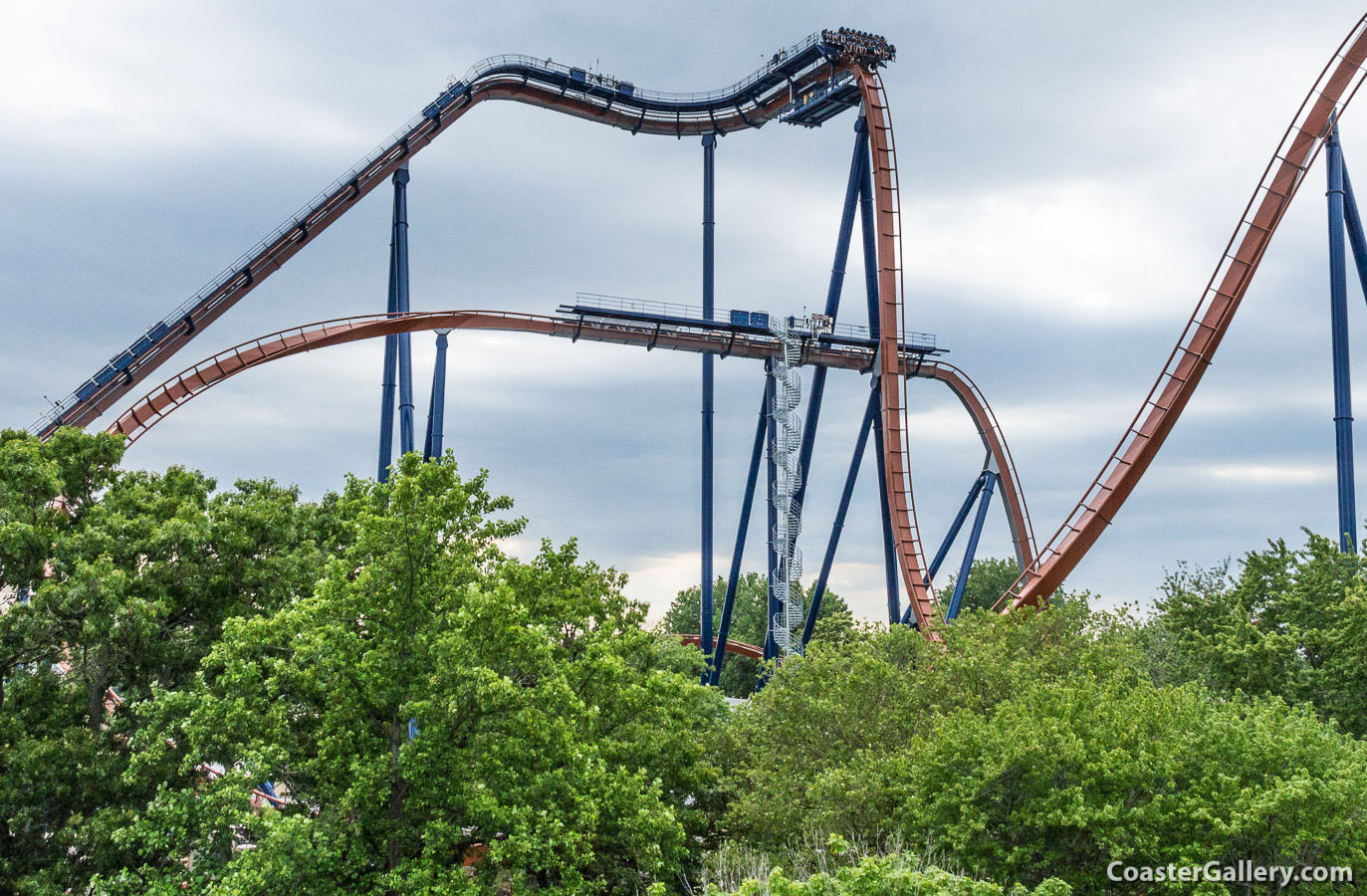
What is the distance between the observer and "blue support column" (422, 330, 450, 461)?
78.8 feet

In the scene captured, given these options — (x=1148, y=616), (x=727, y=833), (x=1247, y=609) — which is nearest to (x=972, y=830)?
(x=727, y=833)

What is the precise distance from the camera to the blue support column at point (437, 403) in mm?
24031

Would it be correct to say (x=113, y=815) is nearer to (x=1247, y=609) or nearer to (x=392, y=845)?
(x=392, y=845)

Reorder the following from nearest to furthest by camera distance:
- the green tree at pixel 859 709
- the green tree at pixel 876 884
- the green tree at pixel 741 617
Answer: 1. the green tree at pixel 876 884
2. the green tree at pixel 859 709
3. the green tree at pixel 741 617

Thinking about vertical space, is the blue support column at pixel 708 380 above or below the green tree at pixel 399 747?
above

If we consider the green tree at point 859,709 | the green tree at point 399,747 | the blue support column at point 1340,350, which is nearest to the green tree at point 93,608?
the green tree at point 399,747

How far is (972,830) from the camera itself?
1276 cm

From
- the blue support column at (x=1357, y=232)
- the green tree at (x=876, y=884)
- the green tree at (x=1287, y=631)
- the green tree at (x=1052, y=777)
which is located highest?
the blue support column at (x=1357, y=232)

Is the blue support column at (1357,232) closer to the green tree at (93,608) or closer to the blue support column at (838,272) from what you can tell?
the blue support column at (838,272)

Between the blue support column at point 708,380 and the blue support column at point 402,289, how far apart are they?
7257 mm

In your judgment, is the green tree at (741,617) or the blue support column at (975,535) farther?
the green tree at (741,617)

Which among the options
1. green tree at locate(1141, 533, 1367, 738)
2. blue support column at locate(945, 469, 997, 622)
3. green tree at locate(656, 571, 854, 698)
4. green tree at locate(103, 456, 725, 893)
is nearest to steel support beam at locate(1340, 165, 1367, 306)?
green tree at locate(1141, 533, 1367, 738)

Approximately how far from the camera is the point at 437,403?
2414 cm

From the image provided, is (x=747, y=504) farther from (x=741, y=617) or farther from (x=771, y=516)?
(x=741, y=617)
